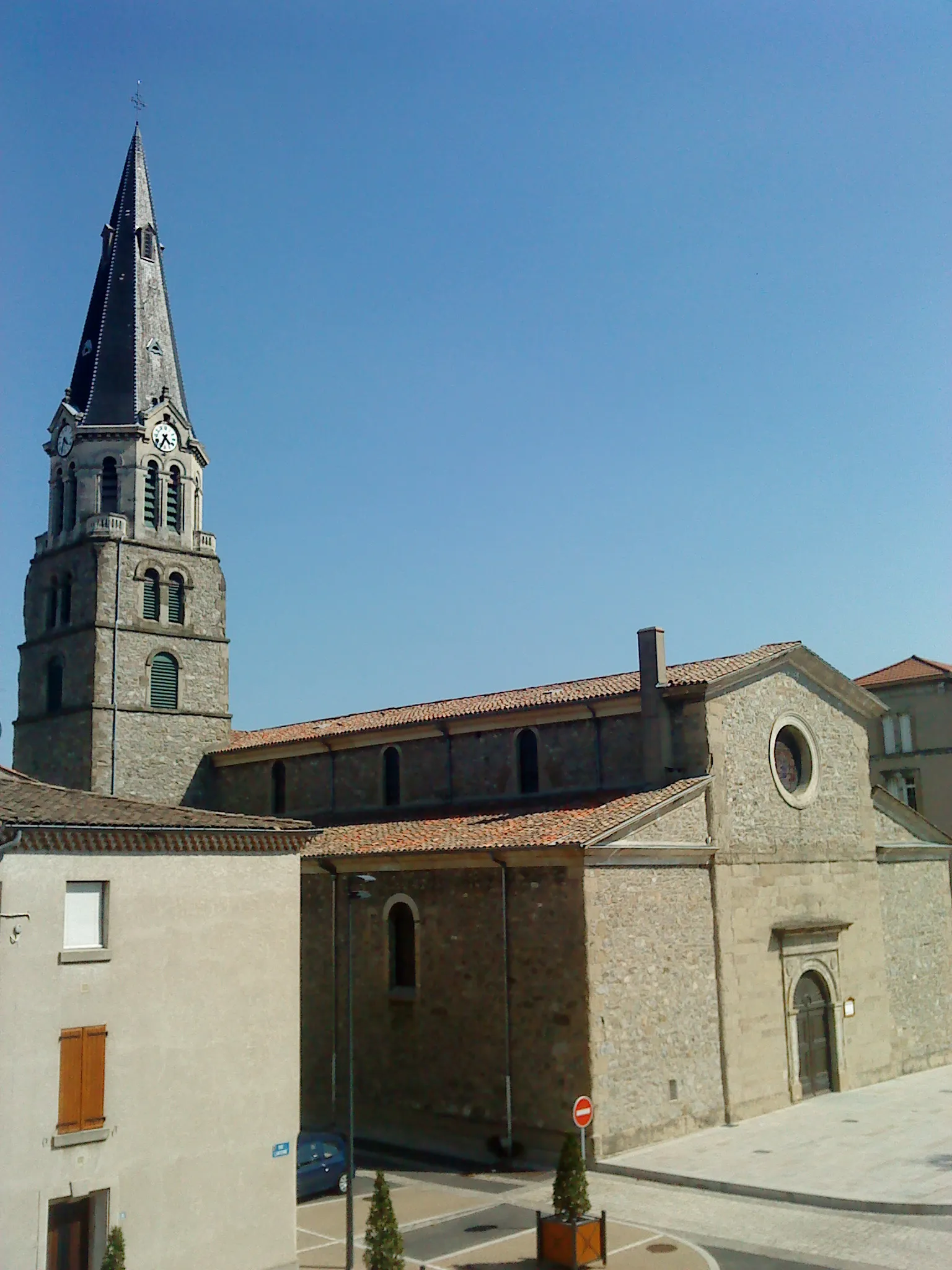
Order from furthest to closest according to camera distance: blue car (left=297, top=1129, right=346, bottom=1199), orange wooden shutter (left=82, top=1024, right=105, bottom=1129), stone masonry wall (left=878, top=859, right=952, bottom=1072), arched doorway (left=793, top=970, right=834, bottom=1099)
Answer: stone masonry wall (left=878, top=859, right=952, bottom=1072) < arched doorway (left=793, top=970, right=834, bottom=1099) < blue car (left=297, top=1129, right=346, bottom=1199) < orange wooden shutter (left=82, top=1024, right=105, bottom=1129)

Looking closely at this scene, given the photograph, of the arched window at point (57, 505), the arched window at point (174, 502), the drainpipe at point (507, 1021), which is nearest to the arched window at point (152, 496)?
the arched window at point (174, 502)

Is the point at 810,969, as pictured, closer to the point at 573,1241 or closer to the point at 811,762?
the point at 811,762

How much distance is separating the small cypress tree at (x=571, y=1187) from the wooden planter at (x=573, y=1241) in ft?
0.38

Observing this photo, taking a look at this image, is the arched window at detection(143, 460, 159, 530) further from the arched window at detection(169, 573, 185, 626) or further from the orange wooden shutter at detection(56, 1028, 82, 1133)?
the orange wooden shutter at detection(56, 1028, 82, 1133)

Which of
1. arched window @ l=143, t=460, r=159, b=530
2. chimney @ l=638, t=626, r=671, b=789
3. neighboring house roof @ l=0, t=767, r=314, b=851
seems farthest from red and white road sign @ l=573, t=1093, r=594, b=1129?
arched window @ l=143, t=460, r=159, b=530

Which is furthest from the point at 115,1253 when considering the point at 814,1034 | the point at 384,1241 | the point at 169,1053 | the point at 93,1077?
the point at 814,1034

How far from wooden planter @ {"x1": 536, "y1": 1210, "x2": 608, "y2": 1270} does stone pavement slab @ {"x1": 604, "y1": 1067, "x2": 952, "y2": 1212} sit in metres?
4.67

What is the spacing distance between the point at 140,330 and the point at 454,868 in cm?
2314

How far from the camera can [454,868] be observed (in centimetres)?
2558

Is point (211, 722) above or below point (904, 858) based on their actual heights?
above

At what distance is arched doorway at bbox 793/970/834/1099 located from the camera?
92.6 feet

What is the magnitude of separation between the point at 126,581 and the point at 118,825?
22.2 metres

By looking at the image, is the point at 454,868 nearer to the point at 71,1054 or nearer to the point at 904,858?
the point at 71,1054

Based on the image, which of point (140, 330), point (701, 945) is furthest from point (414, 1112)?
point (140, 330)
